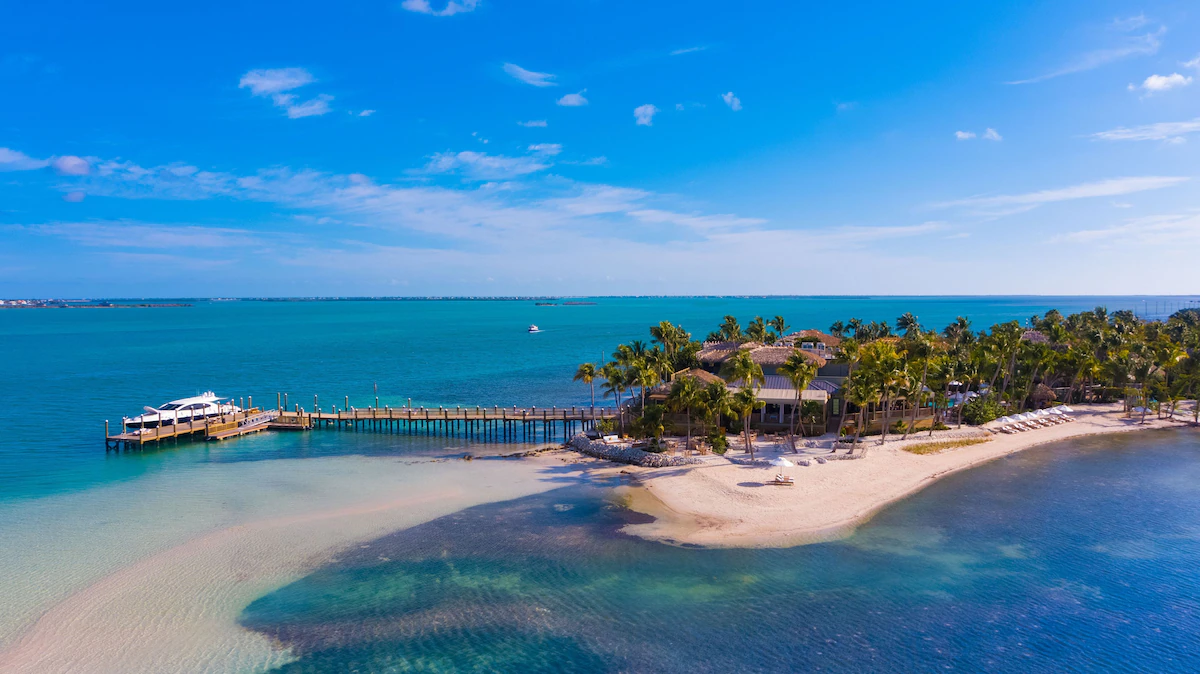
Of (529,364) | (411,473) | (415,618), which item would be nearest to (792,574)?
(415,618)

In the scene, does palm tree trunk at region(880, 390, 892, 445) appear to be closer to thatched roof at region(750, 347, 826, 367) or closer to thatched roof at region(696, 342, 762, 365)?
thatched roof at region(750, 347, 826, 367)

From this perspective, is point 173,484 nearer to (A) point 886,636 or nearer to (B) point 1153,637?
(A) point 886,636

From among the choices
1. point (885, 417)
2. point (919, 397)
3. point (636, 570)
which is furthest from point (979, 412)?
point (636, 570)

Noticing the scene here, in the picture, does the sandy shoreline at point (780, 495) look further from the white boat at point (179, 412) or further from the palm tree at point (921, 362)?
the white boat at point (179, 412)

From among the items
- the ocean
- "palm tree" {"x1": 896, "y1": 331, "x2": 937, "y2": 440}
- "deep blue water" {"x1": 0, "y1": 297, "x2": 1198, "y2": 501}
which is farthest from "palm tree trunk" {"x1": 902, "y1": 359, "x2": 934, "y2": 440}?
"deep blue water" {"x1": 0, "y1": 297, "x2": 1198, "y2": 501}

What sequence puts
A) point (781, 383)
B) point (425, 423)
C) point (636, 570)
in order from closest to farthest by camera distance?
1. point (636, 570)
2. point (781, 383)
3. point (425, 423)

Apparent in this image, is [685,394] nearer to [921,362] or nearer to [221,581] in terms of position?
[921,362]
